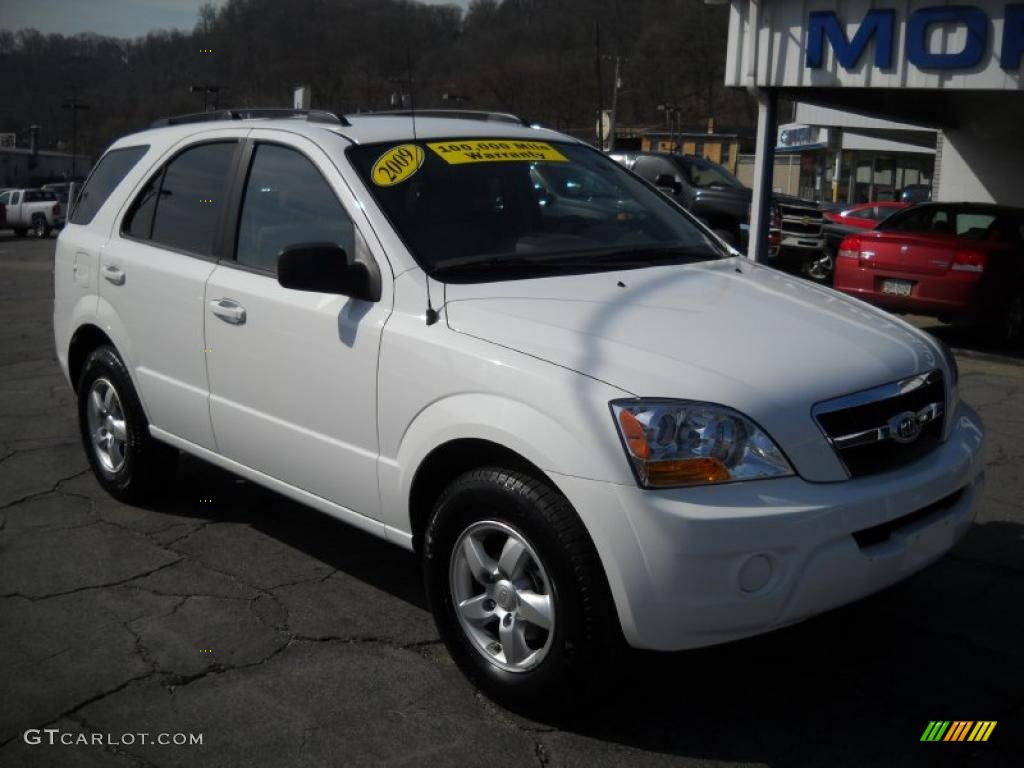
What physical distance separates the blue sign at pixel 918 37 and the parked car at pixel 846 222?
5.91 m

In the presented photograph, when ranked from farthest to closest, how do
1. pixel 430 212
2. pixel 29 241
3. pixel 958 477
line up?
pixel 29 241 → pixel 430 212 → pixel 958 477

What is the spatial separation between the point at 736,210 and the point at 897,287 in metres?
7.05

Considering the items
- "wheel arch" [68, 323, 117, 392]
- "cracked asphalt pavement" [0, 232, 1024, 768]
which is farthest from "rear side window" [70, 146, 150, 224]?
"cracked asphalt pavement" [0, 232, 1024, 768]

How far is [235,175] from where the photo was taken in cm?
452

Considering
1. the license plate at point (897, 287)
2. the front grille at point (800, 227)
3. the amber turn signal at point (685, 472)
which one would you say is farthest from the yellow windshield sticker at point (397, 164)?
the front grille at point (800, 227)

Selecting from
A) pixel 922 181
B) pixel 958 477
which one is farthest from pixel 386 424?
pixel 922 181

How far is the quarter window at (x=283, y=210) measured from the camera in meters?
4.02

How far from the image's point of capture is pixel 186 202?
482 centimetres

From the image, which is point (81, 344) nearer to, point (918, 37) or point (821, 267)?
point (918, 37)

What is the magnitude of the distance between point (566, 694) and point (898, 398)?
4.31ft

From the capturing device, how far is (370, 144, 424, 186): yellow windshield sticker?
156 inches

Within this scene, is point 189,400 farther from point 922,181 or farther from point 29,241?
point 922,181

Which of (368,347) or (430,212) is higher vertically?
(430,212)

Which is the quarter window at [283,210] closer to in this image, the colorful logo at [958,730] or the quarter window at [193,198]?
the quarter window at [193,198]
